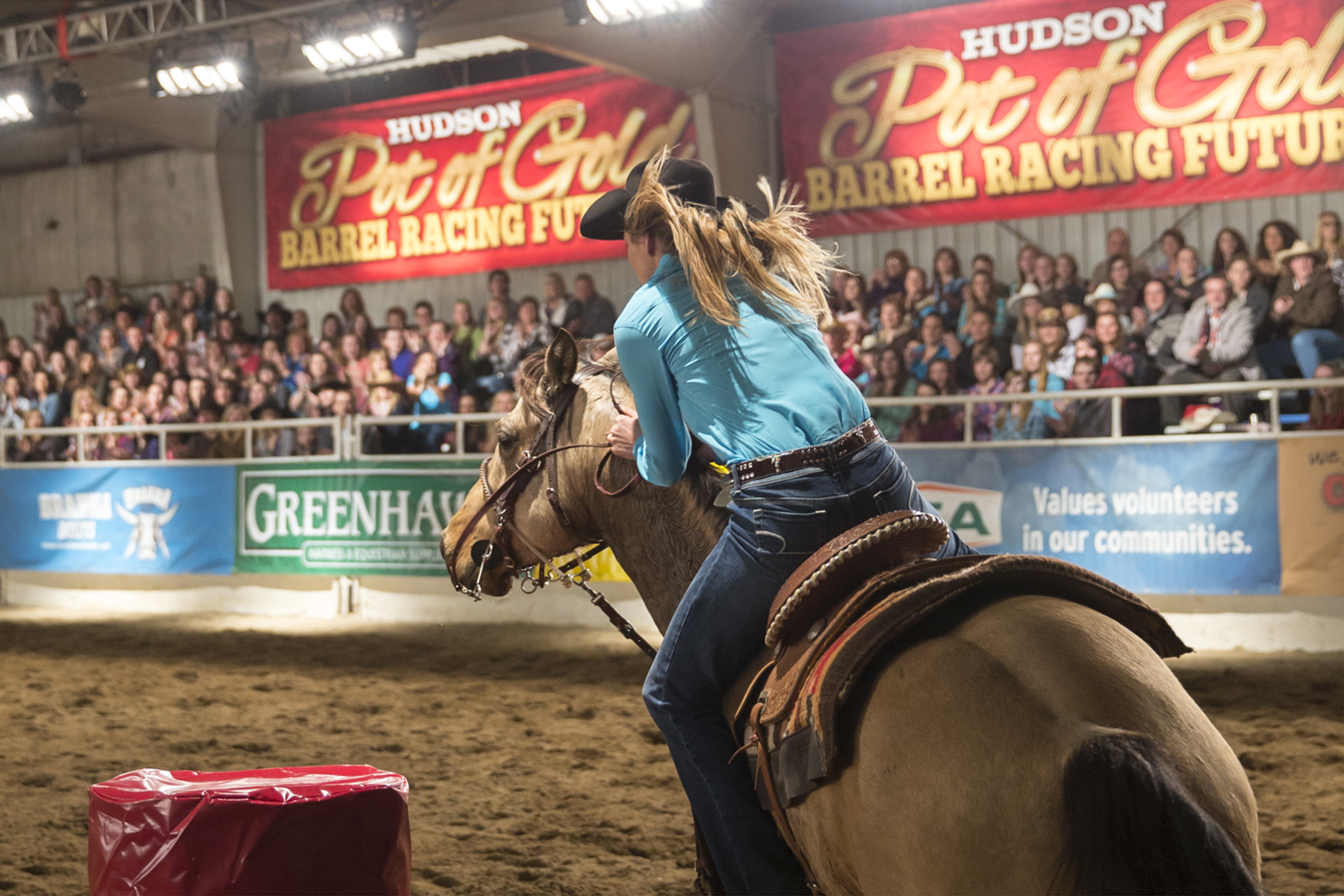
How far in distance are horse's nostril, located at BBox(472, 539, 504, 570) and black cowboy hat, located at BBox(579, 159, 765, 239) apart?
2.74 ft

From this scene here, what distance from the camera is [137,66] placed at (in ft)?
46.8

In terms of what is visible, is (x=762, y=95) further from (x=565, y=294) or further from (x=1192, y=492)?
(x=1192, y=492)

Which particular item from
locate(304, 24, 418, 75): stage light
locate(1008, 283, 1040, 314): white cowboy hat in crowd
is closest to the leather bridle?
locate(1008, 283, 1040, 314): white cowboy hat in crowd

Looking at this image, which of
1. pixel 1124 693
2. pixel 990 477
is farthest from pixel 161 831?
pixel 990 477

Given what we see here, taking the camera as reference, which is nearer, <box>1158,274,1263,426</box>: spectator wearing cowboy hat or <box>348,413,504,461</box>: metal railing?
<box>1158,274,1263,426</box>: spectator wearing cowboy hat

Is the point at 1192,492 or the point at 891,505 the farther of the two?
the point at 1192,492

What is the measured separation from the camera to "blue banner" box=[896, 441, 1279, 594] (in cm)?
728

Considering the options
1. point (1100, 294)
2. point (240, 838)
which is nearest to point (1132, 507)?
point (1100, 294)

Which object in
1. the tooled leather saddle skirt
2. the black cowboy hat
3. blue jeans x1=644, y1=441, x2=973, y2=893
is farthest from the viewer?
the black cowboy hat

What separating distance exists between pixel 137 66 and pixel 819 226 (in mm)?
8733

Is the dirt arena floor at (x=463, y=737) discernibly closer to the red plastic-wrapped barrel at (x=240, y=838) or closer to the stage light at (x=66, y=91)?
the red plastic-wrapped barrel at (x=240, y=838)

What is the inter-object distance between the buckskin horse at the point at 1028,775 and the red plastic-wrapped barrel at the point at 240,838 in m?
1.03

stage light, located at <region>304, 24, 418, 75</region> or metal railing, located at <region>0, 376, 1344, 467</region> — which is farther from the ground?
stage light, located at <region>304, 24, 418, 75</region>

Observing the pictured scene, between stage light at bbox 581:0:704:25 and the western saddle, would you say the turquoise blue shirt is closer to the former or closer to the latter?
the western saddle
